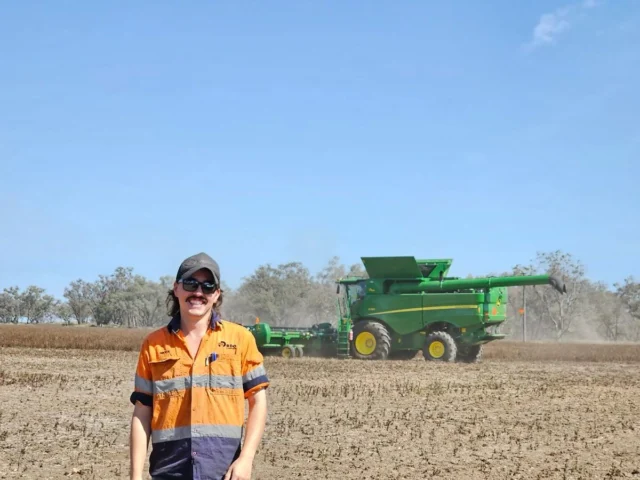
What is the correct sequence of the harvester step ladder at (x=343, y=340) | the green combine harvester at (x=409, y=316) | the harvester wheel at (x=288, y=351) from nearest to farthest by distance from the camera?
1. the green combine harvester at (x=409, y=316)
2. the harvester step ladder at (x=343, y=340)
3. the harvester wheel at (x=288, y=351)

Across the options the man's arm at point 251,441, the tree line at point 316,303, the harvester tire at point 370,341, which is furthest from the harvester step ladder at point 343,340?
the tree line at point 316,303

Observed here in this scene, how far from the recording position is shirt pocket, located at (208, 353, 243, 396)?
3330 millimetres

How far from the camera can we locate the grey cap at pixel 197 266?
11.1 feet

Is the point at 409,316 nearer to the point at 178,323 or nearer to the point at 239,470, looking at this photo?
the point at 178,323

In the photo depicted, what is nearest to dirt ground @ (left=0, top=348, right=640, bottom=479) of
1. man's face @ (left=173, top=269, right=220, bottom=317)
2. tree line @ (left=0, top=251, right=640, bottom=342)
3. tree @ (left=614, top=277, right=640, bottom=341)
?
man's face @ (left=173, top=269, right=220, bottom=317)

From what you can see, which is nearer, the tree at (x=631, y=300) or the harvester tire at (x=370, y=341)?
the harvester tire at (x=370, y=341)

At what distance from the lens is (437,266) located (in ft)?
81.9

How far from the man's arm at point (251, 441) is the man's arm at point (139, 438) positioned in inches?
15.3

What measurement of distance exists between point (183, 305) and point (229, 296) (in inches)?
3657

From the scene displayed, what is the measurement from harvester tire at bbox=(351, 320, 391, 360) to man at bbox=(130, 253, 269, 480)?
21.0 meters

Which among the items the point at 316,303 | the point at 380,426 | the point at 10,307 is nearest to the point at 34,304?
the point at 10,307

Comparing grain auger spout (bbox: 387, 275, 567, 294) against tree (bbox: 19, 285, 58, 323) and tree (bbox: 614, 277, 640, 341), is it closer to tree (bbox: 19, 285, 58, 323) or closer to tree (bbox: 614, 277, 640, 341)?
tree (bbox: 614, 277, 640, 341)

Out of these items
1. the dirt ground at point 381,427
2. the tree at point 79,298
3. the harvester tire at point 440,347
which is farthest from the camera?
the tree at point 79,298

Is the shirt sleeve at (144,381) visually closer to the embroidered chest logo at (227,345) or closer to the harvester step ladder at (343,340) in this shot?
the embroidered chest logo at (227,345)
